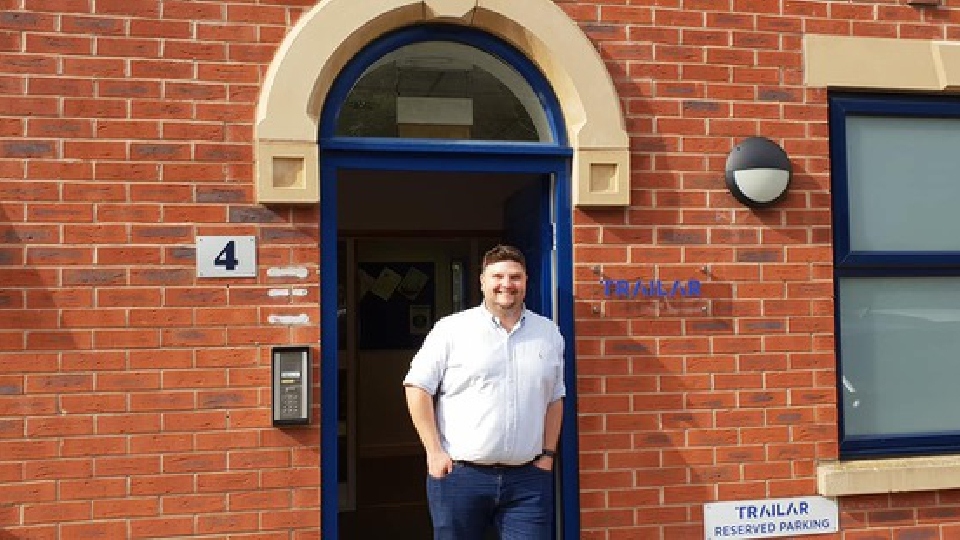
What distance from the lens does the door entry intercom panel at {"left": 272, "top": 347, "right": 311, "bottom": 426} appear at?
374cm

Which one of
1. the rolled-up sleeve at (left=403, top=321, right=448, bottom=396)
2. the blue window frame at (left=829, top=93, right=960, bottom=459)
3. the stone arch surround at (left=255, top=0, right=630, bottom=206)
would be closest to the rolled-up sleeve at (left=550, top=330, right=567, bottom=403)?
the rolled-up sleeve at (left=403, top=321, right=448, bottom=396)

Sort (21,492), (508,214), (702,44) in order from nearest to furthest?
(21,492) < (702,44) < (508,214)

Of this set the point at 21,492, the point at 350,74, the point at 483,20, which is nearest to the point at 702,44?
the point at 483,20

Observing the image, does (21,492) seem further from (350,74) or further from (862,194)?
(862,194)

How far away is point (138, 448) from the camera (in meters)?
3.67

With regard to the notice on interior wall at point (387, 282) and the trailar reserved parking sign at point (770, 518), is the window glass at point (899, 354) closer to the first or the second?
the trailar reserved parking sign at point (770, 518)

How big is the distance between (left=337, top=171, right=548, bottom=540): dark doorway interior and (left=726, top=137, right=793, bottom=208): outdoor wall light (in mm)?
3025

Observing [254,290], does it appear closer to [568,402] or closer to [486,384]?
[486,384]

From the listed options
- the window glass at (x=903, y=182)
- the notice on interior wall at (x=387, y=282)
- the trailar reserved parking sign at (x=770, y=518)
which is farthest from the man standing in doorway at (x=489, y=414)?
the notice on interior wall at (x=387, y=282)

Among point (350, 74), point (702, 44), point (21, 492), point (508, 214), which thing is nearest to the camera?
point (21, 492)

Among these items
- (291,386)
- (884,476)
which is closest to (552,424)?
(291,386)

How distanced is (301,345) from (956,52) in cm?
355

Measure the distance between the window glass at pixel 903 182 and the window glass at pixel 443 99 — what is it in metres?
1.64

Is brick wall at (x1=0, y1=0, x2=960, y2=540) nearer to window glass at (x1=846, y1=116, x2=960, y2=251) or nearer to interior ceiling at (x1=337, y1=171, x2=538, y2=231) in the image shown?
window glass at (x1=846, y1=116, x2=960, y2=251)
